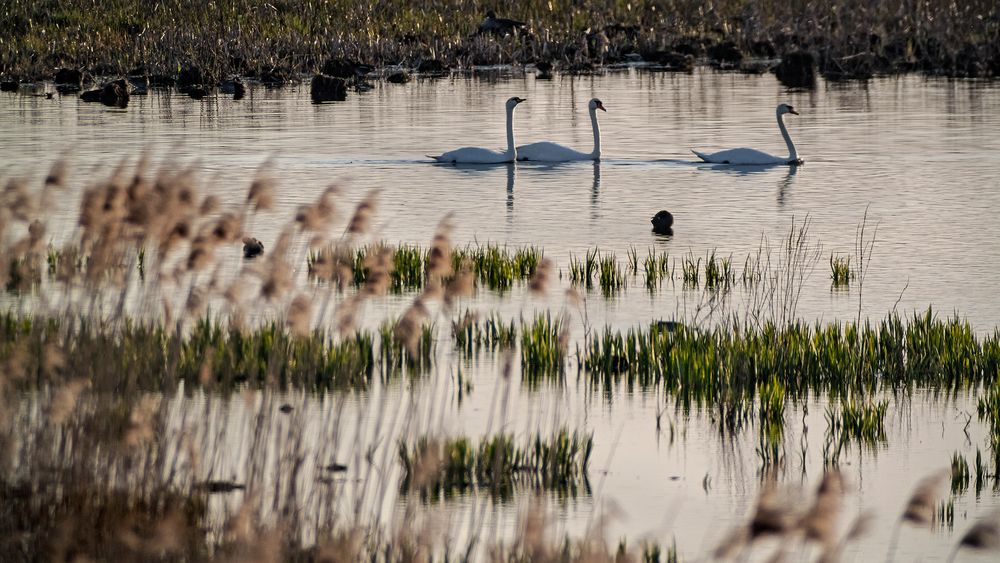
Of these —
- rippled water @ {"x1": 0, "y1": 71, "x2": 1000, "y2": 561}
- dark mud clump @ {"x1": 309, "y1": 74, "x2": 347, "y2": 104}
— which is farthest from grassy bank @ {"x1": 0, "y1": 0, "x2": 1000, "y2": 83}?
dark mud clump @ {"x1": 309, "y1": 74, "x2": 347, "y2": 104}

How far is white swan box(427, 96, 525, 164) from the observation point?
2347cm

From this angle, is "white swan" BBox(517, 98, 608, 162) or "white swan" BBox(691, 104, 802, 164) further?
"white swan" BBox(517, 98, 608, 162)

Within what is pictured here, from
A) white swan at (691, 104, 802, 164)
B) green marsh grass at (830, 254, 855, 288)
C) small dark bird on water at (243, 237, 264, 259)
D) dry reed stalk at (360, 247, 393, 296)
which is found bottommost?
green marsh grass at (830, 254, 855, 288)

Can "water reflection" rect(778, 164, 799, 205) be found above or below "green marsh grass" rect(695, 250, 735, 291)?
above

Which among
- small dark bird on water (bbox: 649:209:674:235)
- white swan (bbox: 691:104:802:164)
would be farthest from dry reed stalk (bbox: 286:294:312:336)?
white swan (bbox: 691:104:802:164)

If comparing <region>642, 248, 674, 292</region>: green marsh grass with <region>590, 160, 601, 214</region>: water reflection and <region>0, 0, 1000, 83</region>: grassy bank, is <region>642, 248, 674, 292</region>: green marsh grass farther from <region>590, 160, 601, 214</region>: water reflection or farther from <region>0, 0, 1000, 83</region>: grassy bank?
<region>0, 0, 1000, 83</region>: grassy bank

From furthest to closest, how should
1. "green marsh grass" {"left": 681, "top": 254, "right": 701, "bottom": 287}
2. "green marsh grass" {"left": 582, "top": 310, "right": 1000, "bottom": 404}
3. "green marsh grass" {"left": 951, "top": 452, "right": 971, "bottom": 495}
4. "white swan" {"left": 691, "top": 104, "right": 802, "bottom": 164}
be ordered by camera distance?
"white swan" {"left": 691, "top": 104, "right": 802, "bottom": 164} < "green marsh grass" {"left": 681, "top": 254, "right": 701, "bottom": 287} < "green marsh grass" {"left": 582, "top": 310, "right": 1000, "bottom": 404} < "green marsh grass" {"left": 951, "top": 452, "right": 971, "bottom": 495}

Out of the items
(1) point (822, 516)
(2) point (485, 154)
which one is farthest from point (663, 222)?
(1) point (822, 516)

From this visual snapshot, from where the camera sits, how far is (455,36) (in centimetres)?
4534

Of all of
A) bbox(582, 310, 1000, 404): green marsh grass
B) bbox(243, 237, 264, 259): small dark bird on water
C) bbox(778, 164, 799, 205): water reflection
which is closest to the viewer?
bbox(582, 310, 1000, 404): green marsh grass

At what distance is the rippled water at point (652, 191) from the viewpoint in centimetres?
855

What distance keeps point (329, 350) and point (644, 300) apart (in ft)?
12.9

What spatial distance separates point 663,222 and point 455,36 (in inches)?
1128

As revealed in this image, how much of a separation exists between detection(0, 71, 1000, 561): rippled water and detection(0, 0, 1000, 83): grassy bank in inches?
136
